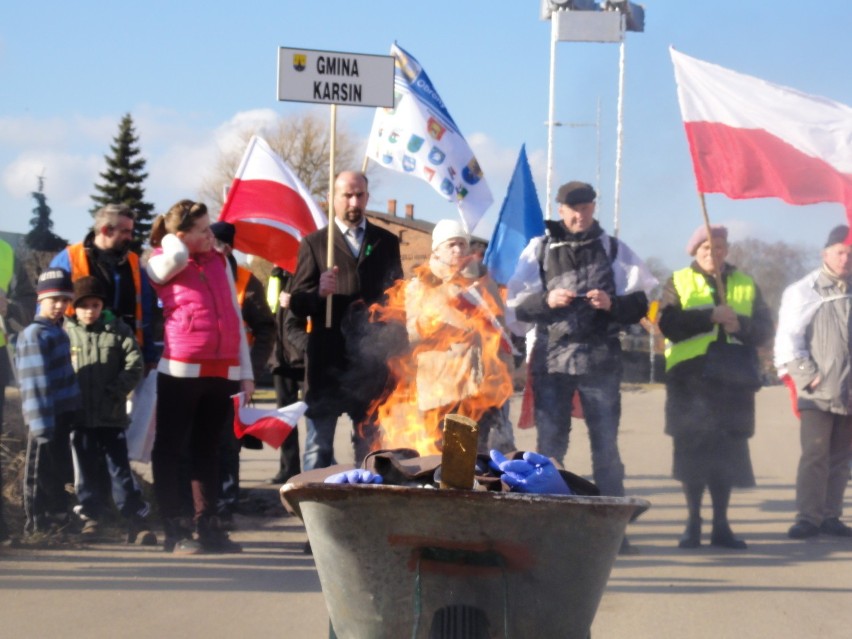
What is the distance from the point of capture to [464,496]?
354 cm

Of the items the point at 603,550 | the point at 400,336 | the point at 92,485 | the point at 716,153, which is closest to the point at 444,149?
the point at 716,153

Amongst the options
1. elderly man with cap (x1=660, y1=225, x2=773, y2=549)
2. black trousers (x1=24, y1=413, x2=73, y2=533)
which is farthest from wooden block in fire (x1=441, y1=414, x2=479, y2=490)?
elderly man with cap (x1=660, y1=225, x2=773, y2=549)

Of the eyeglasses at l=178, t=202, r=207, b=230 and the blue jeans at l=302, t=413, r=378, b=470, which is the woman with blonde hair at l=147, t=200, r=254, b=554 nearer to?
the eyeglasses at l=178, t=202, r=207, b=230

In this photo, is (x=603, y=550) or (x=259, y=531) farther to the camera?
(x=259, y=531)

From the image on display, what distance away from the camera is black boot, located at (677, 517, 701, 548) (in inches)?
307

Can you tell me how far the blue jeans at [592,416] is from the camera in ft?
24.3

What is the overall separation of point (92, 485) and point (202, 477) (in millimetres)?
893

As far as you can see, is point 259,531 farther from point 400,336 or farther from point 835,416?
point 835,416

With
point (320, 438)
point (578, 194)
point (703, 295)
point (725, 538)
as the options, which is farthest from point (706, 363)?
point (320, 438)

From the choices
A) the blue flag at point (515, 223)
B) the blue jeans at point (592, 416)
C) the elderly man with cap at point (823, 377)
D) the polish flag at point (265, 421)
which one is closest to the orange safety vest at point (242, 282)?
the polish flag at point (265, 421)

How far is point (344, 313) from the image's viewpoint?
7.33 m

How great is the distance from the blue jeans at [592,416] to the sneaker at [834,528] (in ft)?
6.16

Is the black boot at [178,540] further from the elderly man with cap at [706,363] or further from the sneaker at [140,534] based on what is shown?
the elderly man with cap at [706,363]

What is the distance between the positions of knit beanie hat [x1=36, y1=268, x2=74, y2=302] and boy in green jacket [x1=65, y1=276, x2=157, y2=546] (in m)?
0.05
